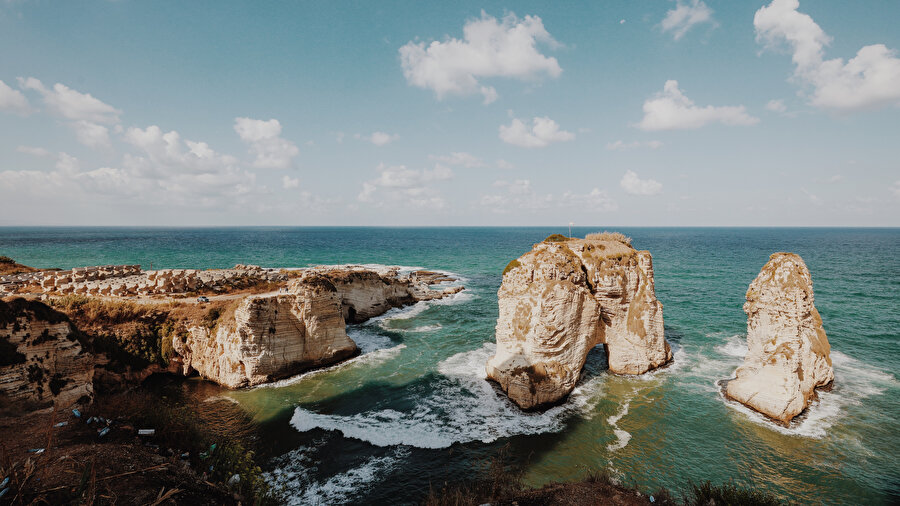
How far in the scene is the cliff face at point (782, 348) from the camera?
16.4m

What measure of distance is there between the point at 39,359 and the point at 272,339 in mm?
9220

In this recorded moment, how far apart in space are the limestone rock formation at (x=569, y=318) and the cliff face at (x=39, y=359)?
18965 mm

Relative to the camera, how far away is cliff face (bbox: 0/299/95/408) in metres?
12.9

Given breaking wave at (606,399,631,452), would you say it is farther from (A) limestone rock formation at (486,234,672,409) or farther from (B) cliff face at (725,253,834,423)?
(B) cliff face at (725,253,834,423)

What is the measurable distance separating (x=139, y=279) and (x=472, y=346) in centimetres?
2840

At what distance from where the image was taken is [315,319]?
2247 centimetres

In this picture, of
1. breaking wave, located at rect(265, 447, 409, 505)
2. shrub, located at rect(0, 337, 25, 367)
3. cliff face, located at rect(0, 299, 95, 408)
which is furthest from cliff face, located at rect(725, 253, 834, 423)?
shrub, located at rect(0, 337, 25, 367)

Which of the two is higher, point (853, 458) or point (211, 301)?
point (211, 301)

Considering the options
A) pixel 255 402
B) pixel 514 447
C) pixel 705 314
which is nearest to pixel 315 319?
pixel 255 402

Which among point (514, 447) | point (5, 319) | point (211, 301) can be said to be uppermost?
point (5, 319)

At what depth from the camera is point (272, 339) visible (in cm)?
2116

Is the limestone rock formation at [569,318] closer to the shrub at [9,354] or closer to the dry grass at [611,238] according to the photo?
the dry grass at [611,238]

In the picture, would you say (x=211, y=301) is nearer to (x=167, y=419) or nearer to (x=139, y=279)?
(x=139, y=279)

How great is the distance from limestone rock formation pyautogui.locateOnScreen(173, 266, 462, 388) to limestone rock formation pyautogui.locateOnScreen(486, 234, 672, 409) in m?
10.9
